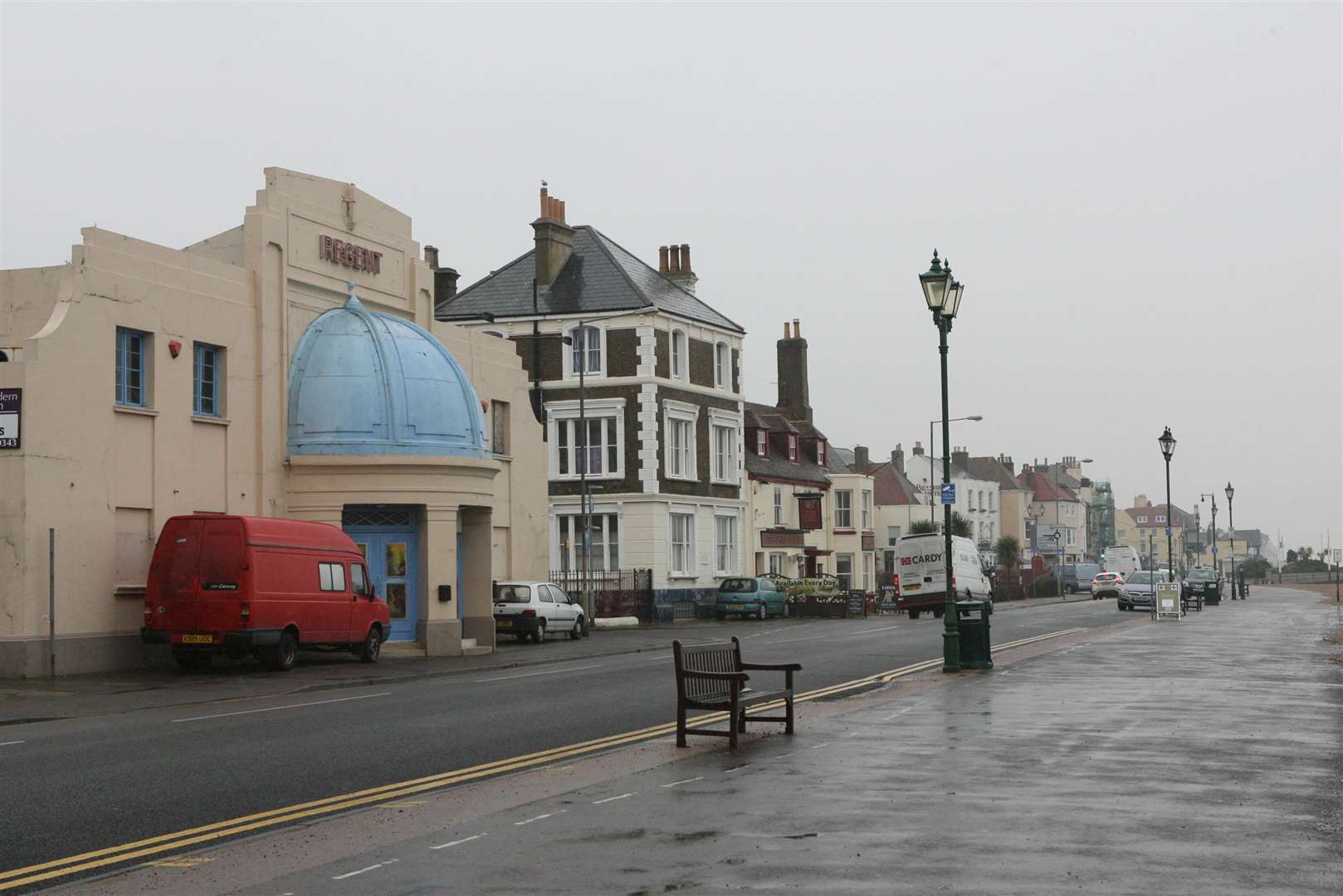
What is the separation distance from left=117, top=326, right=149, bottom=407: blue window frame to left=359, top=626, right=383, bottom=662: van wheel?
6038 mm

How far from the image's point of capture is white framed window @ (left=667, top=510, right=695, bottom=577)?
57.4 m

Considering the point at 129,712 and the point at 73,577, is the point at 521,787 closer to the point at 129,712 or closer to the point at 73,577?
the point at 129,712

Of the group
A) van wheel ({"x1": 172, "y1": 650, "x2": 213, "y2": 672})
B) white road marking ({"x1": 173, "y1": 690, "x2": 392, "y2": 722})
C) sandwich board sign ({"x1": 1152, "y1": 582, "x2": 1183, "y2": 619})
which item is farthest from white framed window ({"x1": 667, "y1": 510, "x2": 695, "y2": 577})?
white road marking ({"x1": 173, "y1": 690, "x2": 392, "y2": 722})

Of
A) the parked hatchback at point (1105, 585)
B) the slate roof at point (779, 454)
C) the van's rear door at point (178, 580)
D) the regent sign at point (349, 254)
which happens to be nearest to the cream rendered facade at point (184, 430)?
the regent sign at point (349, 254)

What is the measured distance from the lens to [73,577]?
83.9ft

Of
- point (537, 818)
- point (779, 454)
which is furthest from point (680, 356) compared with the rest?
point (537, 818)

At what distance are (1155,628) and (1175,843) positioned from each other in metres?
34.0

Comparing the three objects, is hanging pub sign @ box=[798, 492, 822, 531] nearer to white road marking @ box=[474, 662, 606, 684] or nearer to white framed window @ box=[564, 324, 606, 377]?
white framed window @ box=[564, 324, 606, 377]

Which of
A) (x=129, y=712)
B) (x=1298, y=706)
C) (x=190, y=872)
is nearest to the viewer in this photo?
A: (x=190, y=872)

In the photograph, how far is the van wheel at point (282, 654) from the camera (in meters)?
26.7

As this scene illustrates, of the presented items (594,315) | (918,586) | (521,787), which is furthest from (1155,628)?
(521,787)

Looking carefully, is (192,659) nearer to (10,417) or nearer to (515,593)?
(10,417)

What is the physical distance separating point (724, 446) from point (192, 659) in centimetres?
3727

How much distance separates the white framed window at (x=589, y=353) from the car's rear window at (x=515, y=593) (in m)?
18.5
